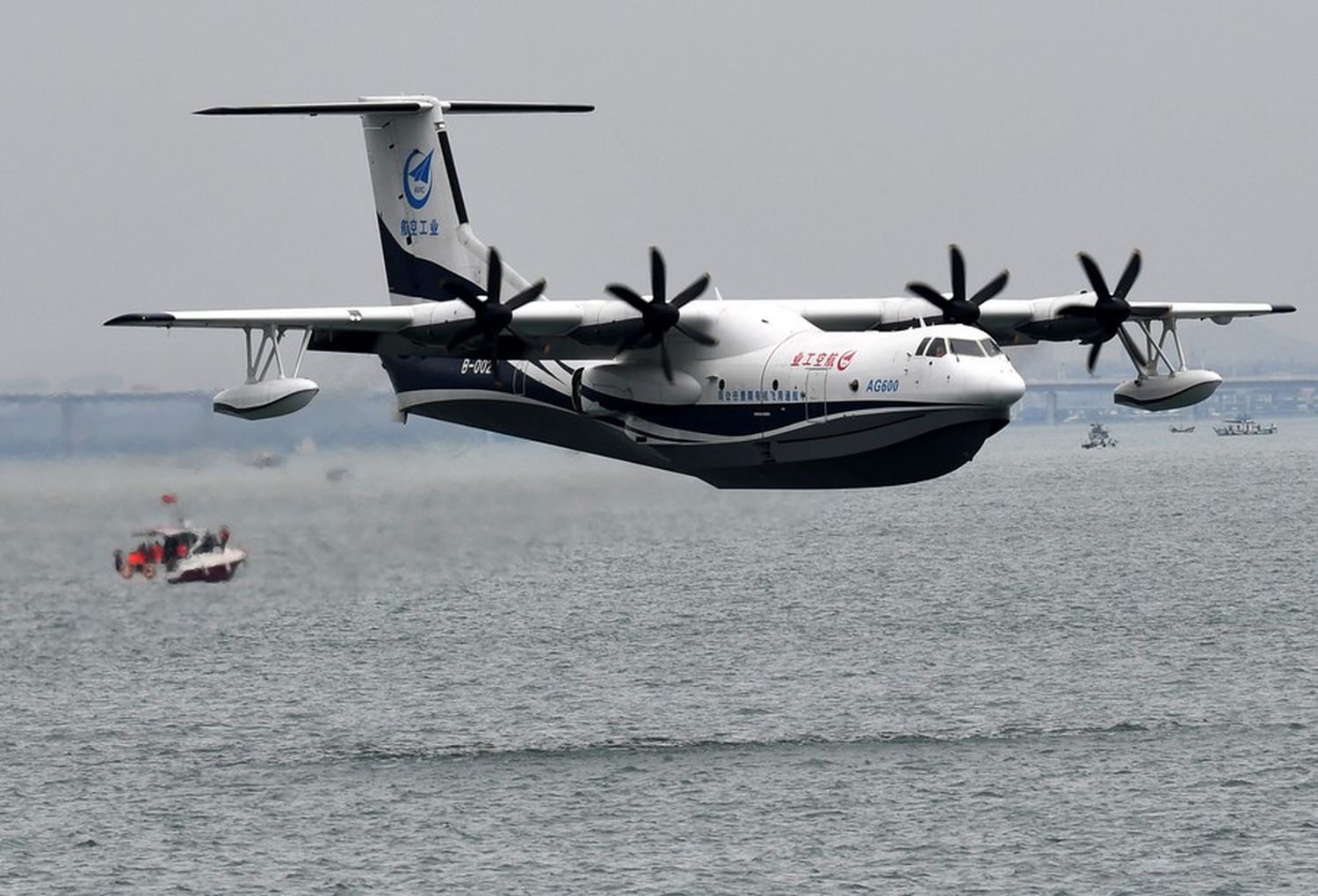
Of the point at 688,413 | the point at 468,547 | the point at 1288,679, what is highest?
the point at 688,413

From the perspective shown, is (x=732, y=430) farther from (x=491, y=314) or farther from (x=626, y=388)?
(x=491, y=314)

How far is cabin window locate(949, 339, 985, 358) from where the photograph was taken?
128 ft

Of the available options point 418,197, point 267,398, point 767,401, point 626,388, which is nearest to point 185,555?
point 418,197

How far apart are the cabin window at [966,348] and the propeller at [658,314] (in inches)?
234

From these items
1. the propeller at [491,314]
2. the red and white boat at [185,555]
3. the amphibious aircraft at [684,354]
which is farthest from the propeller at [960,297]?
the red and white boat at [185,555]

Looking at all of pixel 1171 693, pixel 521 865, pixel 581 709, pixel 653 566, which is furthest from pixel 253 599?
pixel 521 865

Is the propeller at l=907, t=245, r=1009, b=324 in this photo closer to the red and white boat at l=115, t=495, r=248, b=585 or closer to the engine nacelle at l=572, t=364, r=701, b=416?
the engine nacelle at l=572, t=364, r=701, b=416

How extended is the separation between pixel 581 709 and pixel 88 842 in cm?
2039

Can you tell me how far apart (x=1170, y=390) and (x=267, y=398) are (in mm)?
21360

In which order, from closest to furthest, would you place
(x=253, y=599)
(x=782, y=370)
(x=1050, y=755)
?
(x=782, y=370)
(x=1050, y=755)
(x=253, y=599)

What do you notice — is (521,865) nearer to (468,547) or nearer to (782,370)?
(782,370)

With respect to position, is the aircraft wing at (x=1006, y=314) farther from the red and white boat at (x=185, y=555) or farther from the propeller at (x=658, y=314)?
the red and white boat at (x=185, y=555)

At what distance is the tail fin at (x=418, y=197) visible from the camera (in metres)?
47.9

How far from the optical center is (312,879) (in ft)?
143
